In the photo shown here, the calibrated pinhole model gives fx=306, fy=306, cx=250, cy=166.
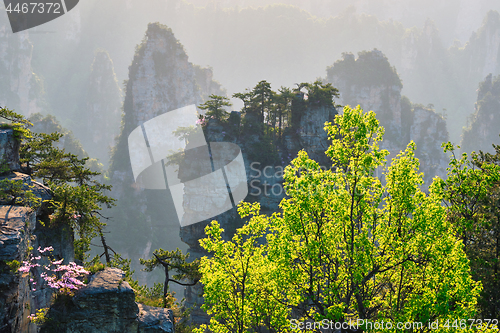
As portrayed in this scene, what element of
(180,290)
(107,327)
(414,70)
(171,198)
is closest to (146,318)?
(107,327)

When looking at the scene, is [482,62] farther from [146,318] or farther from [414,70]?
[146,318]

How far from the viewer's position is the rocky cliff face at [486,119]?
60.4 meters

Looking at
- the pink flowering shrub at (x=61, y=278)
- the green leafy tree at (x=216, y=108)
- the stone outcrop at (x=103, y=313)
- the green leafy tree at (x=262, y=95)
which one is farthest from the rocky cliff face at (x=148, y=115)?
the stone outcrop at (x=103, y=313)

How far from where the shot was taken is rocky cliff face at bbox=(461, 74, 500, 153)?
198 feet

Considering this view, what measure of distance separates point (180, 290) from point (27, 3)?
213ft

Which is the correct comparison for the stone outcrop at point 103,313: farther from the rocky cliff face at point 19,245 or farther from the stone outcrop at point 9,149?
the stone outcrop at point 9,149

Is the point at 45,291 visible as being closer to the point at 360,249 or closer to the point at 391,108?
the point at 360,249

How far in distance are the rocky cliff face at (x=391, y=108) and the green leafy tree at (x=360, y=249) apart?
48.8 metres

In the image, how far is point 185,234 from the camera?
2789cm

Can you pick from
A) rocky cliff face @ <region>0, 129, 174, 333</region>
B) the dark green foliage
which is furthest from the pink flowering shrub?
the dark green foliage

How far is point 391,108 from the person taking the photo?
181 ft

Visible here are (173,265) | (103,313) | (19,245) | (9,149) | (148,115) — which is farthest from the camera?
(148,115)

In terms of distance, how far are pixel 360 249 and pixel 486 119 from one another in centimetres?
6986

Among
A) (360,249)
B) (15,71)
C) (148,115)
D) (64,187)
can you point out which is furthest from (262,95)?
(15,71)
